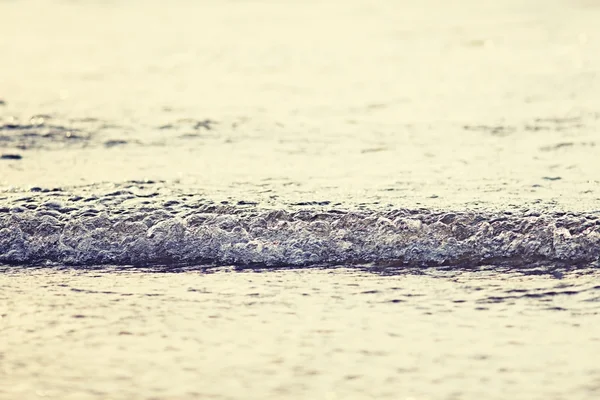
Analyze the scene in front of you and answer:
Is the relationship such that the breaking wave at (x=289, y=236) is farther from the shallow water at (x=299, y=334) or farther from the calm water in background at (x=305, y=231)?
the shallow water at (x=299, y=334)

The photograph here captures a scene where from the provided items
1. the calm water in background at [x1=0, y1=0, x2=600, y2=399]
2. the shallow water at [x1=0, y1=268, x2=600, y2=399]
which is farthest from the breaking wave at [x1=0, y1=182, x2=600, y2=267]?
the shallow water at [x1=0, y1=268, x2=600, y2=399]

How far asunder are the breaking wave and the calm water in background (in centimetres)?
1

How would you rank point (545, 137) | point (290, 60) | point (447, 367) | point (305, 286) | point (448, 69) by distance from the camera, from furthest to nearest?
1. point (290, 60)
2. point (448, 69)
3. point (545, 137)
4. point (305, 286)
5. point (447, 367)

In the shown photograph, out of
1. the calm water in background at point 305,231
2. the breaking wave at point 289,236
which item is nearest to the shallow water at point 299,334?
the calm water in background at point 305,231

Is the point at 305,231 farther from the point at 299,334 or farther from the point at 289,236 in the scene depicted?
the point at 299,334

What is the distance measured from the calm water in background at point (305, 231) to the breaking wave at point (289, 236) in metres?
0.01

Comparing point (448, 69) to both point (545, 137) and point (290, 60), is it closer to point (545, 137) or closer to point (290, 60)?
point (290, 60)

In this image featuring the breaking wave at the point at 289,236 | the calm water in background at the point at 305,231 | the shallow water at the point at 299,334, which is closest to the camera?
the shallow water at the point at 299,334

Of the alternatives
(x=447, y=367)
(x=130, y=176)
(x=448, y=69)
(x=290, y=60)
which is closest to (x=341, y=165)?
(x=130, y=176)

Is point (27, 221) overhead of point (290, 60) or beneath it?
beneath

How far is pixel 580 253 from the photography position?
349cm

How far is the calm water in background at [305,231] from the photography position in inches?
102

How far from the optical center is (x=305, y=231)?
3801 millimetres

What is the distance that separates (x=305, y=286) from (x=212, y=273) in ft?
1.29
